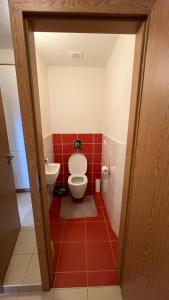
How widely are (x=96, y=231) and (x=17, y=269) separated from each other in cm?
95

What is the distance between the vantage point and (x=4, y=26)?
4.75 ft

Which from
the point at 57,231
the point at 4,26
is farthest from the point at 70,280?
the point at 4,26

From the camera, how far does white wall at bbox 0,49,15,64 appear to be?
2.07 metres

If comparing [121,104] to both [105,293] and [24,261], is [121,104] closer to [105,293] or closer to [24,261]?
[105,293]

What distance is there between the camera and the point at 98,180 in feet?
8.93

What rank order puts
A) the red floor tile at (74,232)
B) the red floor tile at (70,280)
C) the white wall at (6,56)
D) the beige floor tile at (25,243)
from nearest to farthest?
the red floor tile at (70,280) → the beige floor tile at (25,243) → the red floor tile at (74,232) → the white wall at (6,56)

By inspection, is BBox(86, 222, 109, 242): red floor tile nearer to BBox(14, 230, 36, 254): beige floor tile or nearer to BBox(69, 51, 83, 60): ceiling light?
BBox(14, 230, 36, 254): beige floor tile

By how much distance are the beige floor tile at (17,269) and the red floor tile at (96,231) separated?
0.72 m

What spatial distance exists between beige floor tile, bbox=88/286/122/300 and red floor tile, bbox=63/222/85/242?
518mm

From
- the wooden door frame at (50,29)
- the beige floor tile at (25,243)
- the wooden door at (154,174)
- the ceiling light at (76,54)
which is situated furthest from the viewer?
the ceiling light at (76,54)

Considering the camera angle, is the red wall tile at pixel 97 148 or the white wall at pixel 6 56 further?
the red wall tile at pixel 97 148

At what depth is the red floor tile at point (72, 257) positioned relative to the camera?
142cm

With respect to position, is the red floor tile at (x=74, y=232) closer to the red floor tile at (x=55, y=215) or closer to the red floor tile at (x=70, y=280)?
the red floor tile at (x=55, y=215)

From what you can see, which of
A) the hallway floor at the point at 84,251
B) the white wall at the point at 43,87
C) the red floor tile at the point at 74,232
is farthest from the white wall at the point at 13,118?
the red floor tile at the point at 74,232
